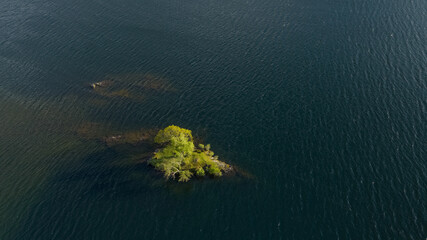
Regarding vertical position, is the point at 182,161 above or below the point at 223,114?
below

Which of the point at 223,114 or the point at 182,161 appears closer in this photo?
the point at 182,161

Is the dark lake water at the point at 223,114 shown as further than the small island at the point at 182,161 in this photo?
No

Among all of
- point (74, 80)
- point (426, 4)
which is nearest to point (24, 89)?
point (74, 80)

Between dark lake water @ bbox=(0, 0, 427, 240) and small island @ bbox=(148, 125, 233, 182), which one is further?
small island @ bbox=(148, 125, 233, 182)
